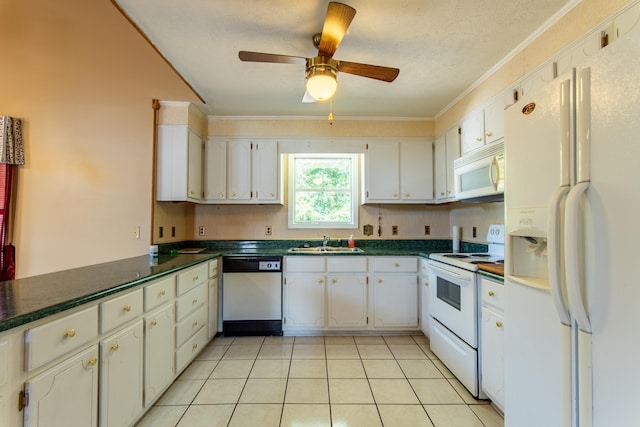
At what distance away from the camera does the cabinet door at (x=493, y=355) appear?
1.66m

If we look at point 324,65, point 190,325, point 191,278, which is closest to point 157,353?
point 190,325

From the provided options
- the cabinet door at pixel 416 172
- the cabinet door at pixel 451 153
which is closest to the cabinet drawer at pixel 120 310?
the cabinet door at pixel 416 172

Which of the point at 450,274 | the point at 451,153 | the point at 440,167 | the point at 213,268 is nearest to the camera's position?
the point at 450,274

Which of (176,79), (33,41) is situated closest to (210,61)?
(176,79)

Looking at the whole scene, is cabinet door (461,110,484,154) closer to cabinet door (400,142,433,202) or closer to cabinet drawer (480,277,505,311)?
cabinet door (400,142,433,202)

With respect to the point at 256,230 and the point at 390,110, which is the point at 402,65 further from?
the point at 256,230

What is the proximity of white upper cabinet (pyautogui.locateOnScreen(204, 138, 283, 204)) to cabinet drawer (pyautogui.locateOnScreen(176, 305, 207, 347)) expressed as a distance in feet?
4.19

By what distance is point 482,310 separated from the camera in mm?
1850

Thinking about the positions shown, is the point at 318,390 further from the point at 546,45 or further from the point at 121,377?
the point at 546,45

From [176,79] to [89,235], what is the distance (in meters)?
1.74

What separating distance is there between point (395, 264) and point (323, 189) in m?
1.31

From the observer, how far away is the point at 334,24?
145cm

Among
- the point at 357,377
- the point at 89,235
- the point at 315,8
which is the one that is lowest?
the point at 357,377

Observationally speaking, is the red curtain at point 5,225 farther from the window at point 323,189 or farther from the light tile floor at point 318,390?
the window at point 323,189
